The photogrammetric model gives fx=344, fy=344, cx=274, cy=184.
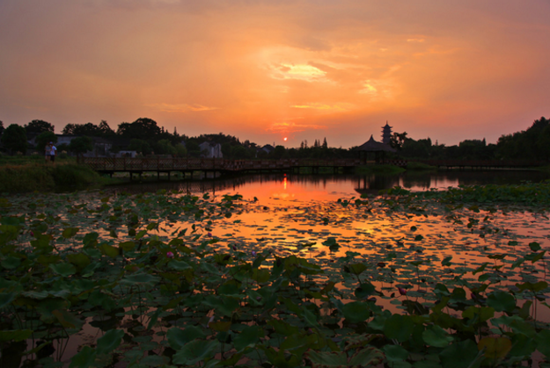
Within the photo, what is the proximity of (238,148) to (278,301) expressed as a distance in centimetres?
8928

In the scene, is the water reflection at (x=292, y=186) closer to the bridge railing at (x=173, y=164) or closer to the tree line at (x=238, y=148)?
the bridge railing at (x=173, y=164)

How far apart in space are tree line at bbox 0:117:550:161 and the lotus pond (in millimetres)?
50386

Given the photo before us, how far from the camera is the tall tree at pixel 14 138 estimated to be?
4334cm

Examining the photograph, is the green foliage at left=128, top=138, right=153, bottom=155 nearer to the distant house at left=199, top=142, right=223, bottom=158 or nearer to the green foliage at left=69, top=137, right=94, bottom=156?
the green foliage at left=69, top=137, right=94, bottom=156

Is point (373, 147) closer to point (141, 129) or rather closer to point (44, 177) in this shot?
point (44, 177)

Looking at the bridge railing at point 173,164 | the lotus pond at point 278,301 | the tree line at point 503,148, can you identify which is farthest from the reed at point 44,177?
the tree line at point 503,148

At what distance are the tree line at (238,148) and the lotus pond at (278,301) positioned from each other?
50.4 meters

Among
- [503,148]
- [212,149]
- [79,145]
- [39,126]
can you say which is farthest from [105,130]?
[503,148]

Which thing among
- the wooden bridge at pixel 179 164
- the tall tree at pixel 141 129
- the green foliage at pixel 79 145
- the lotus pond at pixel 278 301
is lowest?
the lotus pond at pixel 278 301

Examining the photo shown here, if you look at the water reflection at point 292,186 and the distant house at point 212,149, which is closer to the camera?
the water reflection at point 292,186

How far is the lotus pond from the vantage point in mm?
2107

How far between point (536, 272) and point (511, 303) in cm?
227

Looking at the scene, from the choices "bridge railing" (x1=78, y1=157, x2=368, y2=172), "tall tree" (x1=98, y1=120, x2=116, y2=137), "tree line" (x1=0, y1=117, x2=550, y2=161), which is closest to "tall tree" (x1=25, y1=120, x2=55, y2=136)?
"tree line" (x1=0, y1=117, x2=550, y2=161)

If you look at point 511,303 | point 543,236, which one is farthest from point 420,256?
point 543,236
